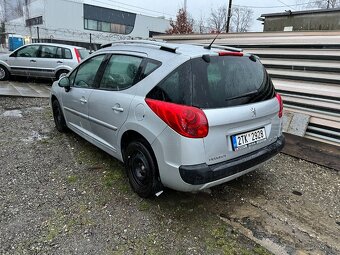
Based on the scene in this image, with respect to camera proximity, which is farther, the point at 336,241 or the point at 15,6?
the point at 15,6

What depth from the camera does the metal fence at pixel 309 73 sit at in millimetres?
4867

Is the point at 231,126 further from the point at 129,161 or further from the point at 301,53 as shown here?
the point at 301,53

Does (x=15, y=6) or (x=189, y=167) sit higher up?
(x=15, y=6)

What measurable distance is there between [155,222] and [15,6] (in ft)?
220

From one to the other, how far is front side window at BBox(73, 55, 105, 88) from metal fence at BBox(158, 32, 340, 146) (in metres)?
3.62

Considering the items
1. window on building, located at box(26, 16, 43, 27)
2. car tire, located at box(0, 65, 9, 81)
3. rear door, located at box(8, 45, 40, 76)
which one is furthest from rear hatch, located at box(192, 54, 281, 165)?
window on building, located at box(26, 16, 43, 27)

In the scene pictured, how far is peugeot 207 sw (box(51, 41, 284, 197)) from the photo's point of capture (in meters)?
2.54

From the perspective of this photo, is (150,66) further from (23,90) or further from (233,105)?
(23,90)

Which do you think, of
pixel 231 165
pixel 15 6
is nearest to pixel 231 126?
pixel 231 165

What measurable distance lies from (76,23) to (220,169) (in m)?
41.8

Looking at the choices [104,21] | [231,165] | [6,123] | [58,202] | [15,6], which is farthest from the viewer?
[15,6]

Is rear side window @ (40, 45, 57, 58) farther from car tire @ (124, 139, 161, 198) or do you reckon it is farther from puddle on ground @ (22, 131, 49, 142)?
car tire @ (124, 139, 161, 198)

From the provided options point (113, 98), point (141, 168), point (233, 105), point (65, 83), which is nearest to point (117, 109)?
point (113, 98)

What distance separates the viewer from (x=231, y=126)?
8.68ft
